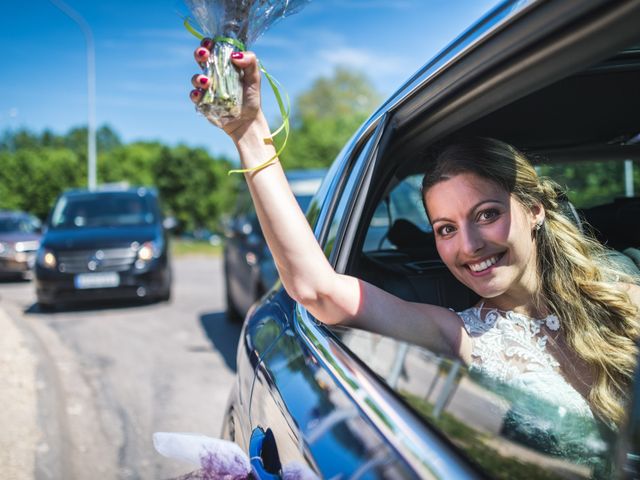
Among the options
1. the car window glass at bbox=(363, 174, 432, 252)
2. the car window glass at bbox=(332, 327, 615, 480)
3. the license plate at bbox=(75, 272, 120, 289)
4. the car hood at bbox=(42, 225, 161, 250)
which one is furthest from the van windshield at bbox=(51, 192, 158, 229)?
the car window glass at bbox=(332, 327, 615, 480)

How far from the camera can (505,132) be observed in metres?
2.35

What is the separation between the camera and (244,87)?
1396 millimetres

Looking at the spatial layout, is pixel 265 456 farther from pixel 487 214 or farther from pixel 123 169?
pixel 123 169

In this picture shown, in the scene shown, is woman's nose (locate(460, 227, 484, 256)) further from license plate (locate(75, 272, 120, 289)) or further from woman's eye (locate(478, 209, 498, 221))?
license plate (locate(75, 272, 120, 289))

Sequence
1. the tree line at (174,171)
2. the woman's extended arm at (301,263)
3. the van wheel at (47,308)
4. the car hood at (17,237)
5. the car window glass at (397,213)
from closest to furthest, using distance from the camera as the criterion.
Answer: the woman's extended arm at (301,263), the car window glass at (397,213), the van wheel at (47,308), the car hood at (17,237), the tree line at (174,171)

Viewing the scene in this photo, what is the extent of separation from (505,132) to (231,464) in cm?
167

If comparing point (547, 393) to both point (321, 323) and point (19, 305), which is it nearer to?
point (321, 323)

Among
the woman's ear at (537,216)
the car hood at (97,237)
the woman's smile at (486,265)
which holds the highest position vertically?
the woman's ear at (537,216)

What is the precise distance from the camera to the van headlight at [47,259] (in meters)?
8.21

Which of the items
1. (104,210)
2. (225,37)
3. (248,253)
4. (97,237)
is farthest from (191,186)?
(225,37)

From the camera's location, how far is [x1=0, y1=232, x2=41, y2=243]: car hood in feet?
43.1

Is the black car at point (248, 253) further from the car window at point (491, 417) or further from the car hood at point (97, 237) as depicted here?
the car window at point (491, 417)

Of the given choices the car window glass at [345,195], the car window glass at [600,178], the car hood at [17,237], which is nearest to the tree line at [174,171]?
the car hood at [17,237]

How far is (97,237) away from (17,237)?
6.10 m
